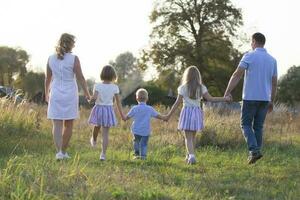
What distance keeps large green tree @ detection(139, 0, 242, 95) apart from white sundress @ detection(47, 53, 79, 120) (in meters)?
39.1

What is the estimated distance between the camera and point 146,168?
357 inches

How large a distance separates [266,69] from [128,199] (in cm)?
471

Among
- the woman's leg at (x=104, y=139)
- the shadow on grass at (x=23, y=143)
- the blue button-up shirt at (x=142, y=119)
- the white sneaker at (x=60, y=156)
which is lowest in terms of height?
the shadow on grass at (x=23, y=143)

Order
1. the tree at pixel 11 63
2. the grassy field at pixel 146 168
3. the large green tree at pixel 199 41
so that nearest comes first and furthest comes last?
→ 1. the grassy field at pixel 146 168
2. the large green tree at pixel 199 41
3. the tree at pixel 11 63

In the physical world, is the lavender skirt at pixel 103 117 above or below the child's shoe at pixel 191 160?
above

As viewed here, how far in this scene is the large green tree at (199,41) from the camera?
48625 mm

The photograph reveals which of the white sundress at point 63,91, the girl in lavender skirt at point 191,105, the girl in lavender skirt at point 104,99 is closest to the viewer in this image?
the white sundress at point 63,91

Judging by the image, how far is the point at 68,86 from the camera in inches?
378

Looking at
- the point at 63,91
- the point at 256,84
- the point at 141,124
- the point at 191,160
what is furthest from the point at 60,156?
the point at 256,84

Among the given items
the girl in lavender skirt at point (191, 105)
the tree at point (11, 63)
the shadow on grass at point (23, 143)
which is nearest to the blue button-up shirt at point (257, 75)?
the girl in lavender skirt at point (191, 105)

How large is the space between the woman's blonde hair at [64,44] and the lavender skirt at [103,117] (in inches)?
50.7

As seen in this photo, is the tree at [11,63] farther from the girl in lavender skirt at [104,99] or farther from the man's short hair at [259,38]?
the man's short hair at [259,38]

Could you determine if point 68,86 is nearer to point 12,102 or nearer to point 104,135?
point 104,135

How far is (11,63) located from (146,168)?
6720cm
